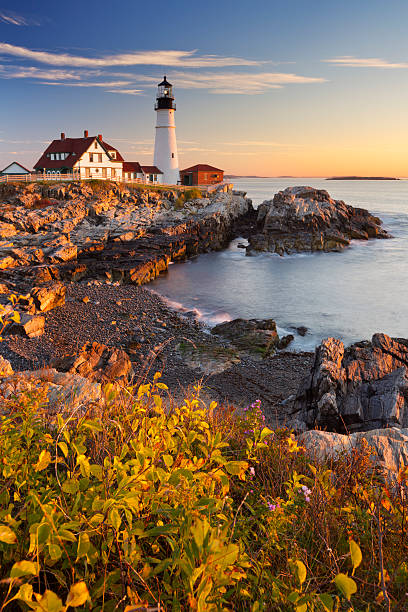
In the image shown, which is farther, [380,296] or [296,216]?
[296,216]

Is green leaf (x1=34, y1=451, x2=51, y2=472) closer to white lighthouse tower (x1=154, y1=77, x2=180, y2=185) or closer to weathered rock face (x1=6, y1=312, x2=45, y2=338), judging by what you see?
weathered rock face (x1=6, y1=312, x2=45, y2=338)

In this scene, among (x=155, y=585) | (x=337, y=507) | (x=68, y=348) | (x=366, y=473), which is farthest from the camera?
(x=68, y=348)

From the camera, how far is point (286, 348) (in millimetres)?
15680

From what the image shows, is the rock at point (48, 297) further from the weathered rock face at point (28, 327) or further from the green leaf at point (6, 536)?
the green leaf at point (6, 536)

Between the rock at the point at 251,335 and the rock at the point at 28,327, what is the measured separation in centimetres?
719

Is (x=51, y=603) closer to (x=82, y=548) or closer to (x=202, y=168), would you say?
(x=82, y=548)

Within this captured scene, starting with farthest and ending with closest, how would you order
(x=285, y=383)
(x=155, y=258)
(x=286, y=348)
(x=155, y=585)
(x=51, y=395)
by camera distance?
(x=155, y=258), (x=286, y=348), (x=285, y=383), (x=51, y=395), (x=155, y=585)

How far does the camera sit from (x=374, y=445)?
179 inches

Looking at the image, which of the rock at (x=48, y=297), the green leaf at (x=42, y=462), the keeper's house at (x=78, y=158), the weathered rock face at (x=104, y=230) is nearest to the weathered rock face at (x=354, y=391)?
the green leaf at (x=42, y=462)

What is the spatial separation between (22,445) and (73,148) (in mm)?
58300

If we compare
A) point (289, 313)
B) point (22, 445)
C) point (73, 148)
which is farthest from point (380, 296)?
point (73, 148)

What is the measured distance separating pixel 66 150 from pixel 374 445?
58.5 metres

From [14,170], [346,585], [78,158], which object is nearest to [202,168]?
[78,158]

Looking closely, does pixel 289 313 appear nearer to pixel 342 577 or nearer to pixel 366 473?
pixel 366 473
